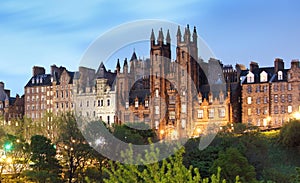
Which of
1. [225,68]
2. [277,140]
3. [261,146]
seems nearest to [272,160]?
[261,146]

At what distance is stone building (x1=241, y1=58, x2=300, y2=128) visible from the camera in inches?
4097

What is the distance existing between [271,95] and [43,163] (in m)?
51.0

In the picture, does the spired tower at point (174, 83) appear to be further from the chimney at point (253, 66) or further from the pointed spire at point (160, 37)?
the chimney at point (253, 66)

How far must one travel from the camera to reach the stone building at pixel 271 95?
10406cm

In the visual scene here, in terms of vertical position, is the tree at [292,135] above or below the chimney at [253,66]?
below

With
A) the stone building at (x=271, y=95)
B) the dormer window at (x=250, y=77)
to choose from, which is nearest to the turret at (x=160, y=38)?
the stone building at (x=271, y=95)

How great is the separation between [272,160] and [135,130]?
26.0m

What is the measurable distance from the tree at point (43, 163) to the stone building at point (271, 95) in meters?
46.4

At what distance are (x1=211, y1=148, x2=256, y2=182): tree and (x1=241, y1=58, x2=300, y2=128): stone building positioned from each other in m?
48.0

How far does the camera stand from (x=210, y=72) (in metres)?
119

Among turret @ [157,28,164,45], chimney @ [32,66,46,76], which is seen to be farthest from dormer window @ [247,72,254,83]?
chimney @ [32,66,46,76]

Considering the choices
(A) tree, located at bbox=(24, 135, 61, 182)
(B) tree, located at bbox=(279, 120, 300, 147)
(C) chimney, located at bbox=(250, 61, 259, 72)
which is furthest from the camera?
(C) chimney, located at bbox=(250, 61, 259, 72)

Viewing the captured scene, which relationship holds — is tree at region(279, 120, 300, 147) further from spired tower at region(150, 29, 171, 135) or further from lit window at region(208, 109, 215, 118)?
spired tower at region(150, 29, 171, 135)

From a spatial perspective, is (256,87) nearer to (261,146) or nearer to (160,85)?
(160,85)
